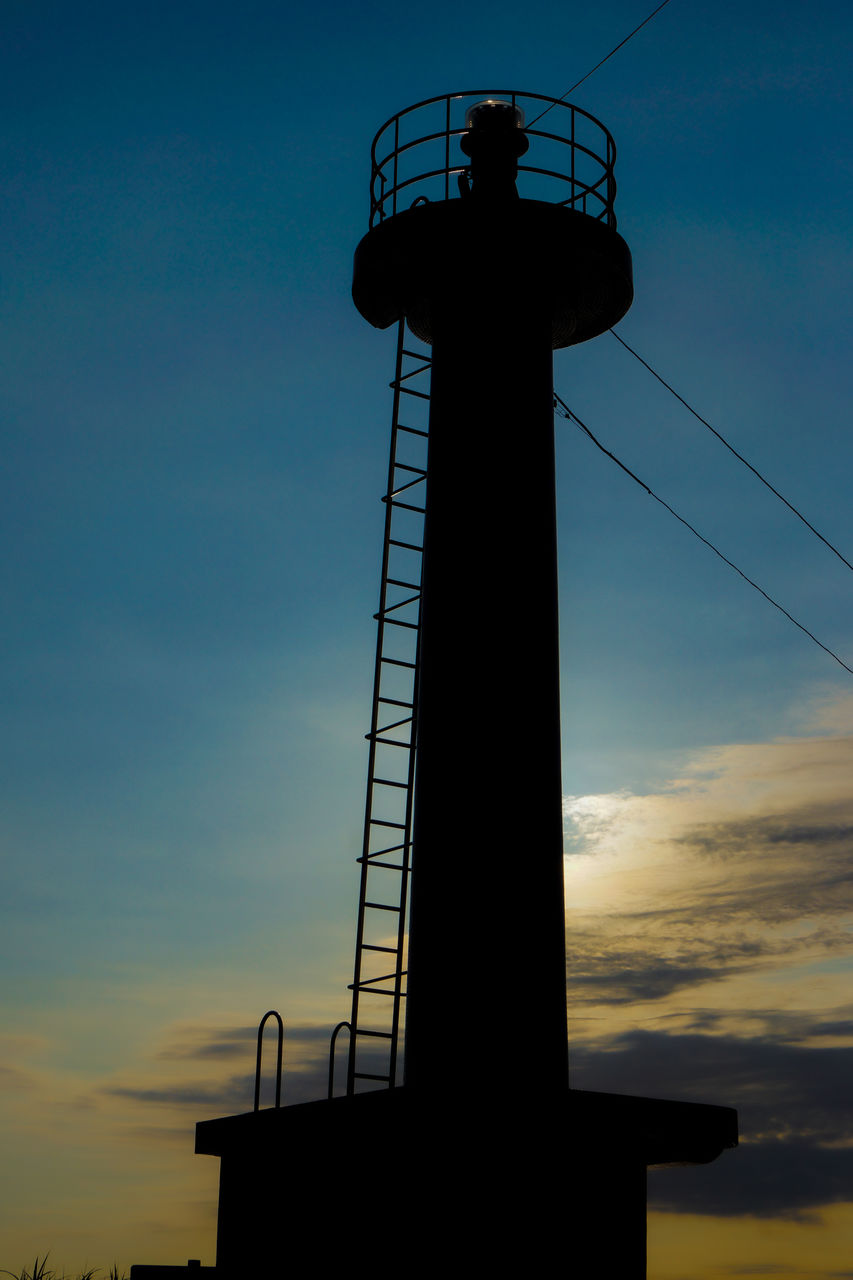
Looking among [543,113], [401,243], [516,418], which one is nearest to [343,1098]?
[516,418]

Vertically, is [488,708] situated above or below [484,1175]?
above

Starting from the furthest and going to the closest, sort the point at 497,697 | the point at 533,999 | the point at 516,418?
the point at 516,418
the point at 497,697
the point at 533,999

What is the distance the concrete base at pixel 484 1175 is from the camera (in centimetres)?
896

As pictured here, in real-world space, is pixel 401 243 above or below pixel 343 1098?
above

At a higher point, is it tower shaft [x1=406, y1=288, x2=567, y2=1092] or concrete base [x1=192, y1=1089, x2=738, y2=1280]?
tower shaft [x1=406, y1=288, x2=567, y2=1092]

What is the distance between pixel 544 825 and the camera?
1018cm

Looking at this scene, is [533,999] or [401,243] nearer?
[533,999]

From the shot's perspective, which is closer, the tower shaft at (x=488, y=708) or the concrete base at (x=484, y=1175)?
the concrete base at (x=484, y=1175)

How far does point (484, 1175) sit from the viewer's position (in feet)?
29.5

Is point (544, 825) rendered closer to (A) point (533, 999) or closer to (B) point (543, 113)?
(A) point (533, 999)

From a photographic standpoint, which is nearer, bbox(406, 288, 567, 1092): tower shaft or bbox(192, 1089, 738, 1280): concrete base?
bbox(192, 1089, 738, 1280): concrete base

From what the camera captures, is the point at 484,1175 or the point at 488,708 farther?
the point at 488,708

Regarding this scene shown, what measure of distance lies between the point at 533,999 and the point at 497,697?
2246 mm

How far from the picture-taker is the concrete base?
896cm
